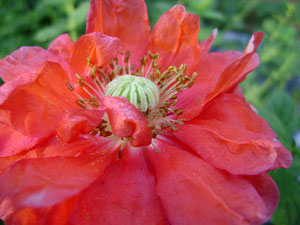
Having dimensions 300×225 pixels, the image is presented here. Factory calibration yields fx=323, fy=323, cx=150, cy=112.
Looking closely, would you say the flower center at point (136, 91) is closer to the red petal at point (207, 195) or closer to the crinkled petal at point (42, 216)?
the red petal at point (207, 195)

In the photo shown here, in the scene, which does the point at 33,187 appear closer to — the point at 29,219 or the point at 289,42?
the point at 29,219

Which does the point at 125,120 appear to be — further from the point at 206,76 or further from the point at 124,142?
the point at 206,76

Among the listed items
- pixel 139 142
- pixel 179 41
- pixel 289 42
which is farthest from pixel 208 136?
pixel 289 42

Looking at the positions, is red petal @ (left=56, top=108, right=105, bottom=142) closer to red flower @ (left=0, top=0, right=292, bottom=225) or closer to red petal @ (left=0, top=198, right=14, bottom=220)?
red flower @ (left=0, top=0, right=292, bottom=225)

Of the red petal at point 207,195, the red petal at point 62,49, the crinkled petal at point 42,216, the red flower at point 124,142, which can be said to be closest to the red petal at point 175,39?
the red flower at point 124,142

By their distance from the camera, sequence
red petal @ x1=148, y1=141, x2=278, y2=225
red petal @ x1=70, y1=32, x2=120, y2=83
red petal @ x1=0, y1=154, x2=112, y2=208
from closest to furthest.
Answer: red petal @ x1=0, y1=154, x2=112, y2=208 → red petal @ x1=148, y1=141, x2=278, y2=225 → red petal @ x1=70, y1=32, x2=120, y2=83

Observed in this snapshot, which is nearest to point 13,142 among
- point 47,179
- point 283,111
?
point 47,179

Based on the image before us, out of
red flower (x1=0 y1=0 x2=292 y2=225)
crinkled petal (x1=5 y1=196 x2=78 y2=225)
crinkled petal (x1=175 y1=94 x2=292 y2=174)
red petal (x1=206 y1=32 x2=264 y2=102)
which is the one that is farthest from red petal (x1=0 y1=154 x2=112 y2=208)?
red petal (x1=206 y1=32 x2=264 y2=102)
